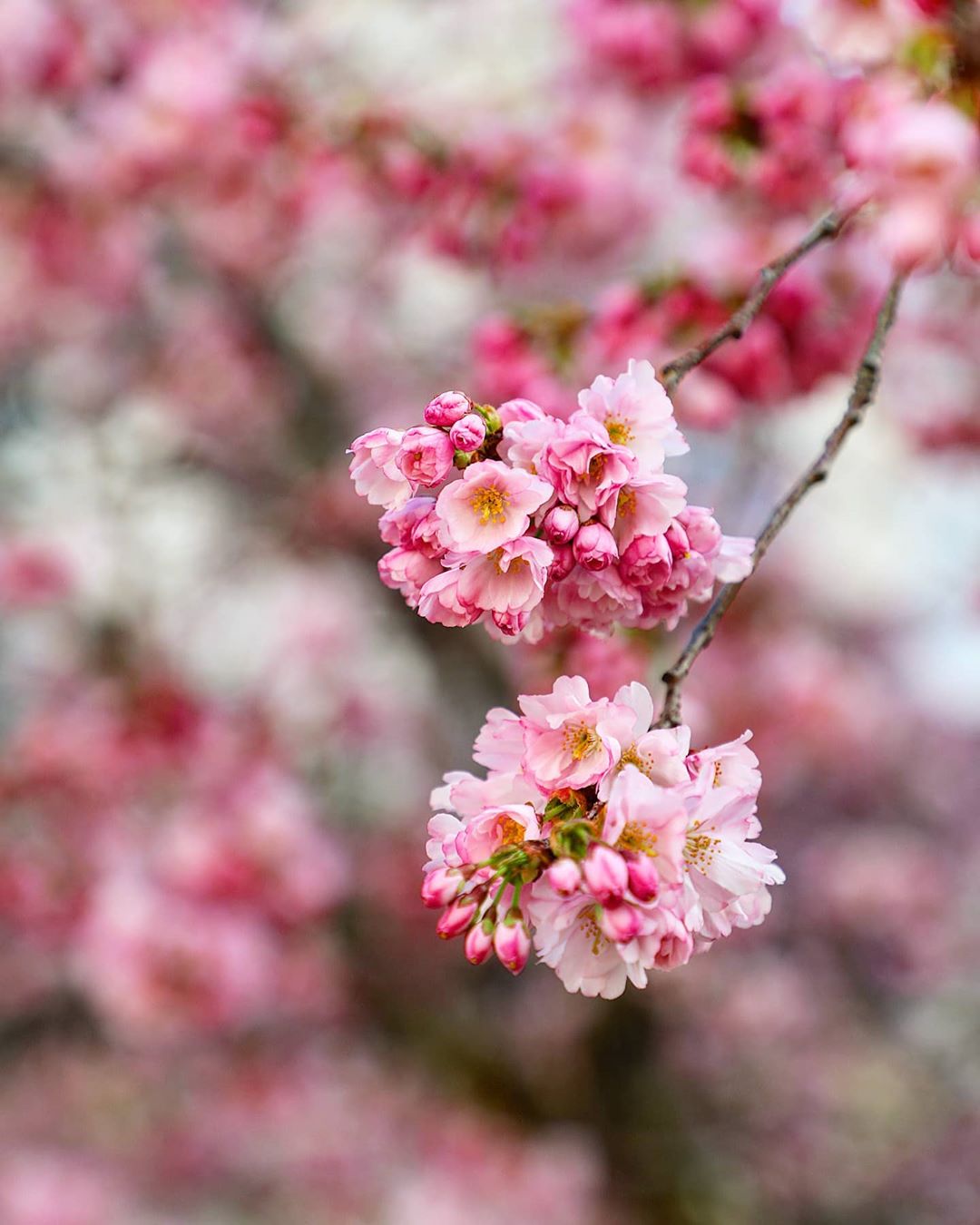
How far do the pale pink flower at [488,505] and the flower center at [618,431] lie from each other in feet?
0.23

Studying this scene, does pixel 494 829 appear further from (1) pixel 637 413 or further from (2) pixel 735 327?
(2) pixel 735 327

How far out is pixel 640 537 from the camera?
80 cm

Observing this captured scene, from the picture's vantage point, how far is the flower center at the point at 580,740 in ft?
2.44

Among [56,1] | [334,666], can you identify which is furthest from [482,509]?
[334,666]

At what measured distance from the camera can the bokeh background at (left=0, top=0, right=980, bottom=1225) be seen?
7.28 ft

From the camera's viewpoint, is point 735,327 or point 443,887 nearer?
point 443,887

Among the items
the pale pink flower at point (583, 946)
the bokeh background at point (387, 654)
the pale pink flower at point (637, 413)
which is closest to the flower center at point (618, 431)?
the pale pink flower at point (637, 413)

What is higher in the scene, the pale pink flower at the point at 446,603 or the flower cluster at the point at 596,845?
the pale pink flower at the point at 446,603

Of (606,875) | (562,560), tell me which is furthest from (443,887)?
(562,560)

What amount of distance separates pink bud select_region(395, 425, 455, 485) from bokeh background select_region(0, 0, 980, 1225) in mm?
662

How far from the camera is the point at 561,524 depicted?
78 cm

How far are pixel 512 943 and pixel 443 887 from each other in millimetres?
61

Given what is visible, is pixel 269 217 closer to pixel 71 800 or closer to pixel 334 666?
pixel 71 800

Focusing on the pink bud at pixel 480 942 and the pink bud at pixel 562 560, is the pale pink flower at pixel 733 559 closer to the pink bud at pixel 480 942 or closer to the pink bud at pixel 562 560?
the pink bud at pixel 562 560
